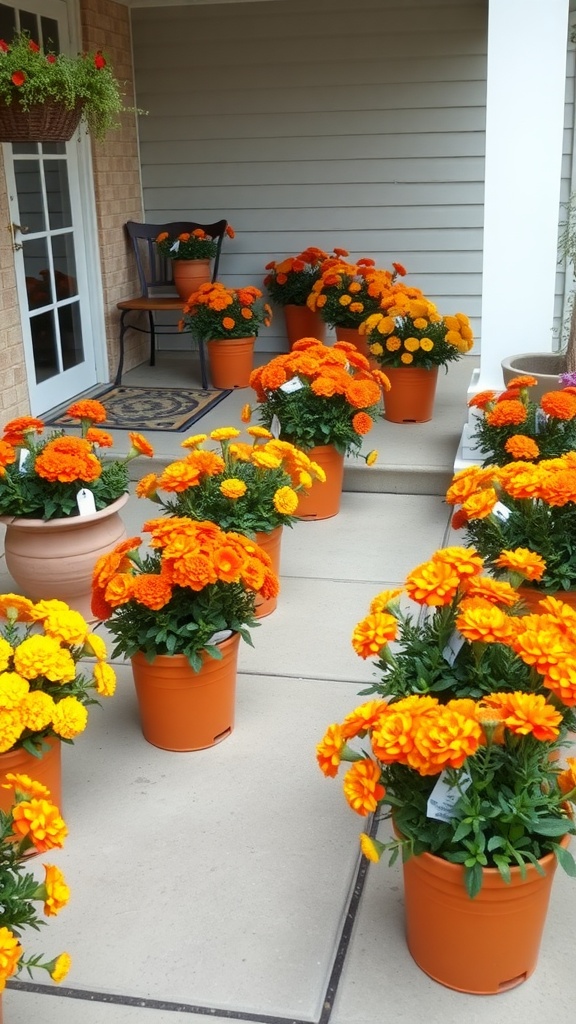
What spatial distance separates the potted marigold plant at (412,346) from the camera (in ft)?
15.6

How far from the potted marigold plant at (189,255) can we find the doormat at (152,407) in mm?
→ 636

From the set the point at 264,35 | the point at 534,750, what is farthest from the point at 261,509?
the point at 264,35

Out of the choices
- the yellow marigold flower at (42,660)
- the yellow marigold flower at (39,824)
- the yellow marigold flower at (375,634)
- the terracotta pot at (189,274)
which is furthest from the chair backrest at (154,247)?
the yellow marigold flower at (39,824)

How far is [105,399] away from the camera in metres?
5.68

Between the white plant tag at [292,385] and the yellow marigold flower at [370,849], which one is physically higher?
the white plant tag at [292,385]

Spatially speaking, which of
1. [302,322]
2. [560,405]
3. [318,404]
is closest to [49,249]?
[302,322]

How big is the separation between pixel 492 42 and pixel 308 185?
256 centimetres

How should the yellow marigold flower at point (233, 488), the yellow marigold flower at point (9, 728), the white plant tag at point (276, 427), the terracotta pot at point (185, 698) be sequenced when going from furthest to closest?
1. the white plant tag at point (276, 427)
2. the yellow marigold flower at point (233, 488)
3. the terracotta pot at point (185, 698)
4. the yellow marigold flower at point (9, 728)

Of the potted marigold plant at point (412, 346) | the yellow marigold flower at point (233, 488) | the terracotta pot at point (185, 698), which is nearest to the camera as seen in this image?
the terracotta pot at point (185, 698)

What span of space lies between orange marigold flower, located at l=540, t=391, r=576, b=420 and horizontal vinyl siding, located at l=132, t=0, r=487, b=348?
3297mm

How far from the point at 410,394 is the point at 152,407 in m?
1.43

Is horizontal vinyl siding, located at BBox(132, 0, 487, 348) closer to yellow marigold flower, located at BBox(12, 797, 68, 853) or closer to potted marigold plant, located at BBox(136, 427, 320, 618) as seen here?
potted marigold plant, located at BBox(136, 427, 320, 618)

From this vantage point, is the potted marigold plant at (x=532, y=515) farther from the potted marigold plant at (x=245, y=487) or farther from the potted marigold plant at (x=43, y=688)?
the potted marigold plant at (x=43, y=688)

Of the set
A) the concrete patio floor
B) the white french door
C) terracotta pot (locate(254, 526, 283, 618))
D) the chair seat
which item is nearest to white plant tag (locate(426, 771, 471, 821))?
the concrete patio floor
